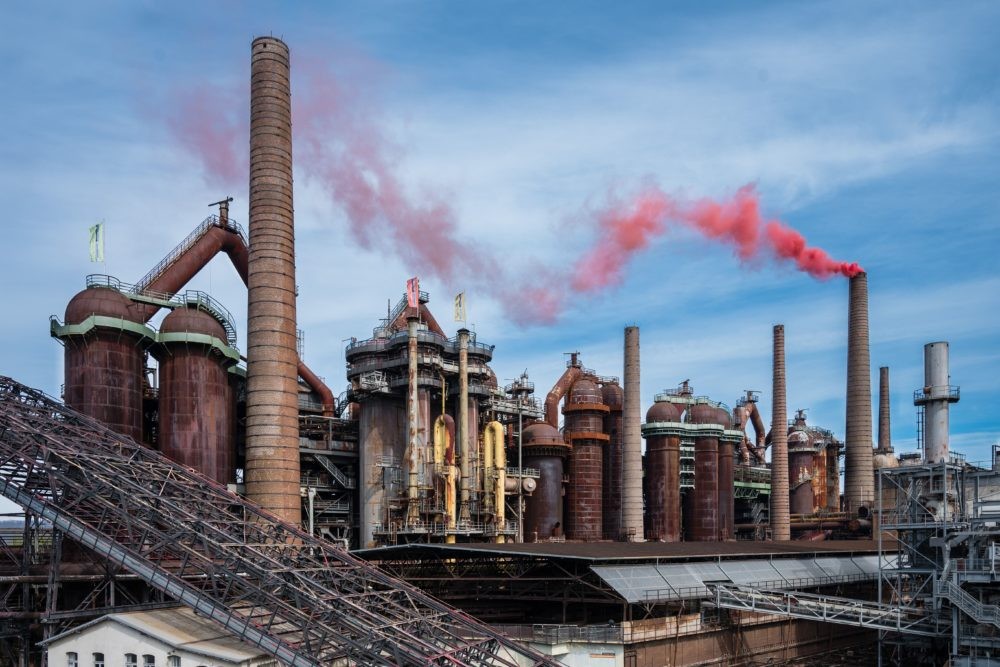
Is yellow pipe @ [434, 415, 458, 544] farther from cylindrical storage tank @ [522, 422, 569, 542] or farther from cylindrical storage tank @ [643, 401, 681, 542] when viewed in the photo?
cylindrical storage tank @ [643, 401, 681, 542]

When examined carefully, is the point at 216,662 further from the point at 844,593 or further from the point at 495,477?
the point at 844,593

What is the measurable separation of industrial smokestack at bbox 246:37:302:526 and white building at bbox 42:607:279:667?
14074 millimetres

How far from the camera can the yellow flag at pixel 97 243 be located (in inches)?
2053

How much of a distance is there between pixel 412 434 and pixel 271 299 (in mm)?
13154

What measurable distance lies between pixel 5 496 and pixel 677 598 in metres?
27.7

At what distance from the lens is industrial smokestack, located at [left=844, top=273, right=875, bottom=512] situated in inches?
2963

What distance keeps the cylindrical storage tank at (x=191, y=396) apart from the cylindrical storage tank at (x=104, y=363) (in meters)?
2.04

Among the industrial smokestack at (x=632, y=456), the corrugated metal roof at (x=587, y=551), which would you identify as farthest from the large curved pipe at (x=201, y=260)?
the industrial smokestack at (x=632, y=456)

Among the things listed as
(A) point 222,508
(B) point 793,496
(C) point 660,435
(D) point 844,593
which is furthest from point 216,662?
(B) point 793,496

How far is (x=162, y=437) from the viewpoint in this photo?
49.0 meters

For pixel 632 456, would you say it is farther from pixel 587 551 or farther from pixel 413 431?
pixel 587 551

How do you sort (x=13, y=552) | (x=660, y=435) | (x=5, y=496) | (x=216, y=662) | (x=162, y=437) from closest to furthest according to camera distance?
(x=216, y=662) < (x=5, y=496) < (x=13, y=552) < (x=162, y=437) < (x=660, y=435)

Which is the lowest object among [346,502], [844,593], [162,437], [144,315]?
[844,593]

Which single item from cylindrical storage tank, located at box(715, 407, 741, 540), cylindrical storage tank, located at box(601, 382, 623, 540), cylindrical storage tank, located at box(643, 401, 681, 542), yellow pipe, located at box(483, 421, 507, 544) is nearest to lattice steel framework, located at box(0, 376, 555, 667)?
yellow pipe, located at box(483, 421, 507, 544)
